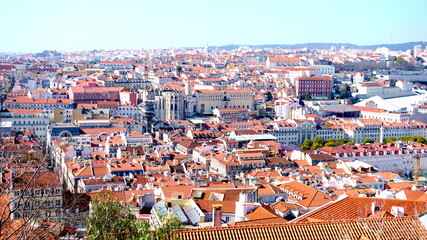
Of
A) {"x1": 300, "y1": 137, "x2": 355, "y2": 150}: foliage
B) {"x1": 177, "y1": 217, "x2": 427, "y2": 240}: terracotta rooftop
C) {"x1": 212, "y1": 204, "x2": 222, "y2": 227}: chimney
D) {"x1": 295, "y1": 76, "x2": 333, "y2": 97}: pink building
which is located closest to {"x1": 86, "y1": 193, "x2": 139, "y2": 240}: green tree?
{"x1": 177, "y1": 217, "x2": 427, "y2": 240}: terracotta rooftop

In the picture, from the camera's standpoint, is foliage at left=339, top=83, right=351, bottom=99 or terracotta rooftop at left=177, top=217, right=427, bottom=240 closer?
terracotta rooftop at left=177, top=217, right=427, bottom=240

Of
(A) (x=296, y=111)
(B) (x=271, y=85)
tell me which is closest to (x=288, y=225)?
(A) (x=296, y=111)

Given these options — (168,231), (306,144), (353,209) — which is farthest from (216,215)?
(306,144)

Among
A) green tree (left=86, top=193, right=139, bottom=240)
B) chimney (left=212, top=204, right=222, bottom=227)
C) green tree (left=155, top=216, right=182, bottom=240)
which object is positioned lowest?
chimney (left=212, top=204, right=222, bottom=227)

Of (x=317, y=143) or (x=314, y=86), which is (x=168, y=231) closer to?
(x=317, y=143)

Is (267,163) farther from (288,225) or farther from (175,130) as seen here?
(288,225)

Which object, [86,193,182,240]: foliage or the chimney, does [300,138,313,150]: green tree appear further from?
[86,193,182,240]: foliage

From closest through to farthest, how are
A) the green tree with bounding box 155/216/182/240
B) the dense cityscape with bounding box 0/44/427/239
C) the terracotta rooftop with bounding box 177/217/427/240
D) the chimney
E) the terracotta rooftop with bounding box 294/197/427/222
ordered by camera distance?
the green tree with bounding box 155/216/182/240
the terracotta rooftop with bounding box 177/217/427/240
the dense cityscape with bounding box 0/44/427/239
the terracotta rooftop with bounding box 294/197/427/222
the chimney

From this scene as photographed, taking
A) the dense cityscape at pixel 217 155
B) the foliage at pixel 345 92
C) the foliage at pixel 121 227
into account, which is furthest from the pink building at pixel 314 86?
the foliage at pixel 121 227

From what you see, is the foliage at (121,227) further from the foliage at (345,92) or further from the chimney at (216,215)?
the foliage at (345,92)
